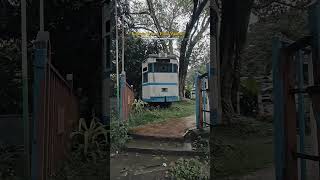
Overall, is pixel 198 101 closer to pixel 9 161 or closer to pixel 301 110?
pixel 301 110

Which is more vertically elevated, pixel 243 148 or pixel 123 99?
pixel 123 99

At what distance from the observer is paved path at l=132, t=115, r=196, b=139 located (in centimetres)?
250

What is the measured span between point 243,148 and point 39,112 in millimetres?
1243

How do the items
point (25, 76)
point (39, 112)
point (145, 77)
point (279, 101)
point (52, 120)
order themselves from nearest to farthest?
point (279, 101) → point (39, 112) → point (52, 120) → point (25, 76) → point (145, 77)

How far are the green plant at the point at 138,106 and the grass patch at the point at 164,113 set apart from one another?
0.8 inches

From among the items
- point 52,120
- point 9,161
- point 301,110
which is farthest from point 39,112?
point 301,110

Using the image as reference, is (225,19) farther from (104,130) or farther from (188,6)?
(104,130)

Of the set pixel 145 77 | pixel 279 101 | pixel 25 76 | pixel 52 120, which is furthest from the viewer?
pixel 145 77

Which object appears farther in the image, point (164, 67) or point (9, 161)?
point (164, 67)

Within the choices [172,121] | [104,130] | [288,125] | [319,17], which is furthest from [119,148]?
[319,17]

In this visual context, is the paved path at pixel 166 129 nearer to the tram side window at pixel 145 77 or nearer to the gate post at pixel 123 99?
the gate post at pixel 123 99

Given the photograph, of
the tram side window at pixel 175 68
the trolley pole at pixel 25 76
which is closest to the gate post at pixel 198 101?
the tram side window at pixel 175 68

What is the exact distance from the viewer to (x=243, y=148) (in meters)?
2.34

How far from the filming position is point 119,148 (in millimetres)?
2441
